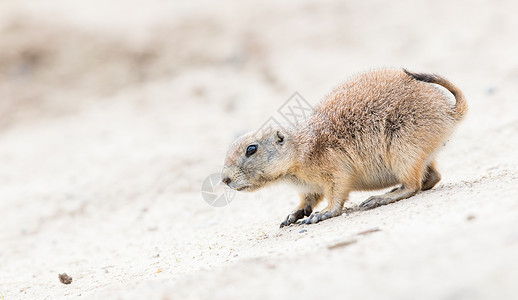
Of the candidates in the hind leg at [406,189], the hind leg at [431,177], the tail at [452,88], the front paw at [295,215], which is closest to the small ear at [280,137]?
the front paw at [295,215]

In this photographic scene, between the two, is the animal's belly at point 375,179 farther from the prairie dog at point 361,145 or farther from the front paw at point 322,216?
the front paw at point 322,216

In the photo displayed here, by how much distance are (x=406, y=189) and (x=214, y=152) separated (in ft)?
14.0

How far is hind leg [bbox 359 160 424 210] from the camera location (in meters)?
5.37

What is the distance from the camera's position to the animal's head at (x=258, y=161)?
5371mm

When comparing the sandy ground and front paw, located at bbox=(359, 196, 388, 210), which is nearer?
the sandy ground

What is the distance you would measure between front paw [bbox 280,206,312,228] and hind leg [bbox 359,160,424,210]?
24.9 inches

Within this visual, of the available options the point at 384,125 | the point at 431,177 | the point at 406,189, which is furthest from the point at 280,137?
the point at 431,177

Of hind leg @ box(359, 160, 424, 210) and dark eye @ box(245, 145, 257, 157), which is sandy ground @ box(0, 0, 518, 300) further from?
dark eye @ box(245, 145, 257, 157)

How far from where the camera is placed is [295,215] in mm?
5762

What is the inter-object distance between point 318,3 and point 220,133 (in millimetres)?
5378

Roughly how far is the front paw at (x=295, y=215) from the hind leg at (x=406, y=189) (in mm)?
633

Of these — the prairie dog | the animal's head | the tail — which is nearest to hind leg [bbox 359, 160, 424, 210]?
the prairie dog

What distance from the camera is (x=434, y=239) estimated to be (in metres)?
3.29

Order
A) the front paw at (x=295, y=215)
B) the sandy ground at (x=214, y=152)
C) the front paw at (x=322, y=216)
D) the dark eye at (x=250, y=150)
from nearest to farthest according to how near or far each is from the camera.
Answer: the sandy ground at (x=214, y=152), the front paw at (x=322, y=216), the dark eye at (x=250, y=150), the front paw at (x=295, y=215)
